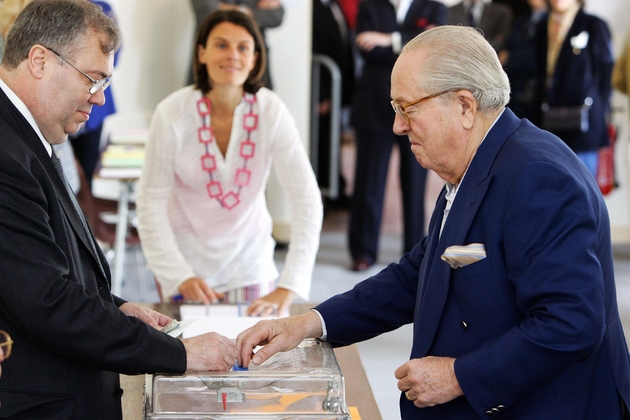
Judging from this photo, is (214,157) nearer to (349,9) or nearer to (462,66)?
(462,66)

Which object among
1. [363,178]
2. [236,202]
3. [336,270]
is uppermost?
[236,202]

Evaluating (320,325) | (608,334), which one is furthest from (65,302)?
(608,334)

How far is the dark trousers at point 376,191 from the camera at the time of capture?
18.9 ft

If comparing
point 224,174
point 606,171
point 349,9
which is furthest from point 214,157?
point 349,9

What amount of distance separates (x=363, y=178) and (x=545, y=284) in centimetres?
435

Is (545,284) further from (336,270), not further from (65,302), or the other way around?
(336,270)

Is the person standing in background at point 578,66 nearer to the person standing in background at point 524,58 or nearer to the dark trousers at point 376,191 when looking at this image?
the person standing in background at point 524,58

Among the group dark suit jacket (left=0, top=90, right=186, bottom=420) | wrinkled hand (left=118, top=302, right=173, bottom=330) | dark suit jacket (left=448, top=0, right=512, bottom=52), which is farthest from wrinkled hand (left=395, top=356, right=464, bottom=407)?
dark suit jacket (left=448, top=0, right=512, bottom=52)

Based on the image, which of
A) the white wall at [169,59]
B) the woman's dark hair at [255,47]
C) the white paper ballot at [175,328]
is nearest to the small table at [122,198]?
the woman's dark hair at [255,47]

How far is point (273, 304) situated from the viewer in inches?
95.7

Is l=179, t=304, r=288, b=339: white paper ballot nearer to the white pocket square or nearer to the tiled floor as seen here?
the white pocket square

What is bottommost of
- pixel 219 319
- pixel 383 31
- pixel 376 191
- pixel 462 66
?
pixel 376 191

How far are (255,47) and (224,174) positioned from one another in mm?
472

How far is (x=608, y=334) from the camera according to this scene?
1.71m
